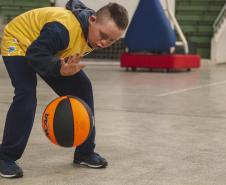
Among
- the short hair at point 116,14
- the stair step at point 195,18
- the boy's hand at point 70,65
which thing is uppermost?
the short hair at point 116,14

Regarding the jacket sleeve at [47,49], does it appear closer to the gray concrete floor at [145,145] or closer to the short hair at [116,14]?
the short hair at [116,14]

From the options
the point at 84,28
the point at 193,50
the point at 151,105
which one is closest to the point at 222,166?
the point at 84,28

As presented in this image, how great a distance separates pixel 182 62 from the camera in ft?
41.7

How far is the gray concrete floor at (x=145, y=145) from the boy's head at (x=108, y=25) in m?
0.75

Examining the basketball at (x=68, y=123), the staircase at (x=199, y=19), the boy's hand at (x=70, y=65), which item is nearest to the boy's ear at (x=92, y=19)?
the boy's hand at (x=70, y=65)

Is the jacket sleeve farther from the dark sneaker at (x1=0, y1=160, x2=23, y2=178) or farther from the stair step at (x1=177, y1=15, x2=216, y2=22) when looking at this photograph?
the stair step at (x1=177, y1=15, x2=216, y2=22)

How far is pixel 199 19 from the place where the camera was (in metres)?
18.0

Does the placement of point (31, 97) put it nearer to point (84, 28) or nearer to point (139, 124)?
point (84, 28)

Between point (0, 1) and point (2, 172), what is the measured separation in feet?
53.7

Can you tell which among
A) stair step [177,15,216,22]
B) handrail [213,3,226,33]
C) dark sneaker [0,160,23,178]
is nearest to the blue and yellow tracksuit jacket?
dark sneaker [0,160,23,178]

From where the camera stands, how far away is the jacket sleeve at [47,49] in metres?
2.91

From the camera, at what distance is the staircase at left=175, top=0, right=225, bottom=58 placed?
58.5 feet

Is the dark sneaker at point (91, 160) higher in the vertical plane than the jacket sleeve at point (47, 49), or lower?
lower

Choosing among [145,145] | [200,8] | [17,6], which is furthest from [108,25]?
[17,6]
